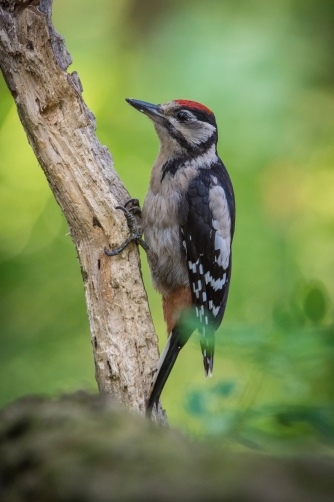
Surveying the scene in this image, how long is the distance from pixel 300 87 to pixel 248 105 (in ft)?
2.02

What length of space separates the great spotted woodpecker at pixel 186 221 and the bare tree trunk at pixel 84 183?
1.49ft

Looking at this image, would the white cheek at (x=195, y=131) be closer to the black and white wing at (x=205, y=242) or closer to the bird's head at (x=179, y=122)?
the bird's head at (x=179, y=122)

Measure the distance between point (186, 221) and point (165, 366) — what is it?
0.86m

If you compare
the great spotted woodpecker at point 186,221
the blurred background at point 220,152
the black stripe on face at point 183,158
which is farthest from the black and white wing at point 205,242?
the blurred background at point 220,152

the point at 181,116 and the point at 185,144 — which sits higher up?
the point at 181,116

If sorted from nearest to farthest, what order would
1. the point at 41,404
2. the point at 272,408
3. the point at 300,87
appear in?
the point at 41,404 < the point at 272,408 < the point at 300,87

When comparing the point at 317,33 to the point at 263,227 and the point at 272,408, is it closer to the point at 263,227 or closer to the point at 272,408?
the point at 263,227

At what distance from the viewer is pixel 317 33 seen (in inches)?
189

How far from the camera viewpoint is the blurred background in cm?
431

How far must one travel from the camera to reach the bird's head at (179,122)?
3168 mm

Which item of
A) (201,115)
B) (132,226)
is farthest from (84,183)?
(201,115)

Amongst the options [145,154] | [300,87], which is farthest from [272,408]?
[300,87]

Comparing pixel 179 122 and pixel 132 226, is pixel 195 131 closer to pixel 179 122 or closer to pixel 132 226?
pixel 179 122

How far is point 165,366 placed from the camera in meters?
2.49
